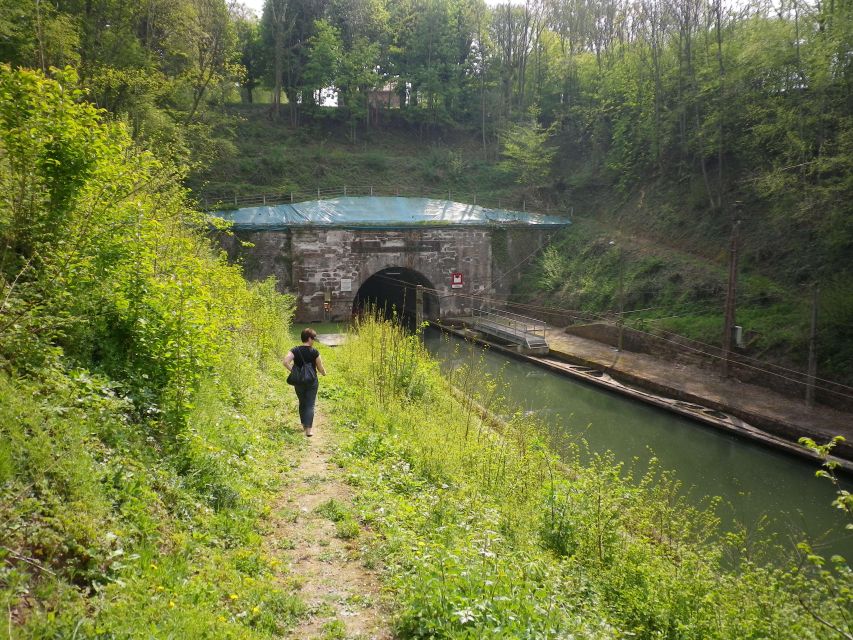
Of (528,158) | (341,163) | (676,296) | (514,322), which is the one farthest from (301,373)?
(341,163)

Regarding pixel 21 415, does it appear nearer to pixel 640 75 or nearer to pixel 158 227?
pixel 158 227

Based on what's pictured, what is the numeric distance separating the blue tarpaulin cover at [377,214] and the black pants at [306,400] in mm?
14453

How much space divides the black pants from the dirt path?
1.34 m

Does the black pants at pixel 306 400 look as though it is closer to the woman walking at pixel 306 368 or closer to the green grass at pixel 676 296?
the woman walking at pixel 306 368

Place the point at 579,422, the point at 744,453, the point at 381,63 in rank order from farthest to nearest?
the point at 381,63 → the point at 579,422 → the point at 744,453

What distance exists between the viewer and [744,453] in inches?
456

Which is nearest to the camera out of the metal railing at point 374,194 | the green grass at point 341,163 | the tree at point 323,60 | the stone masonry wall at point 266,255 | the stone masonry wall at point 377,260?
the stone masonry wall at point 266,255

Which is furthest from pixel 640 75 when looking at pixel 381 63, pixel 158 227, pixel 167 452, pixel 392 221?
pixel 167 452

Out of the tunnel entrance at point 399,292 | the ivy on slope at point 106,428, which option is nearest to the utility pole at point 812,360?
the ivy on slope at point 106,428

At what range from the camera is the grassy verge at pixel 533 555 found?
12.8 feet

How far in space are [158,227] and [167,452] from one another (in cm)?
269

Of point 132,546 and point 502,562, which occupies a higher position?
point 132,546

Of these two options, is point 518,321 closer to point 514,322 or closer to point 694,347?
point 514,322

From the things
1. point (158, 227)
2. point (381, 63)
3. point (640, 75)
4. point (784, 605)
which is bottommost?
point (784, 605)
